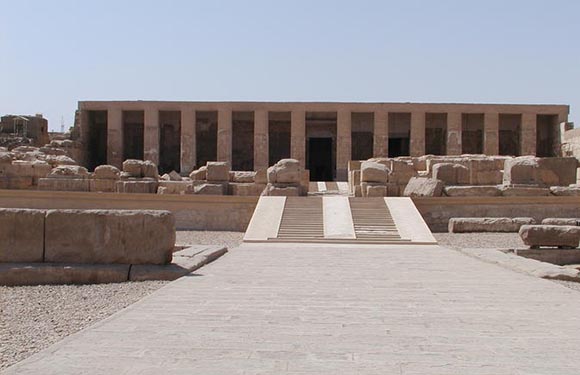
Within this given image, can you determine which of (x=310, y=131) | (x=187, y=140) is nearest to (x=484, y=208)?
(x=187, y=140)

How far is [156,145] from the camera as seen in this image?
96.6 feet

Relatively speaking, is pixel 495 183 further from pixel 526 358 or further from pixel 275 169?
pixel 526 358

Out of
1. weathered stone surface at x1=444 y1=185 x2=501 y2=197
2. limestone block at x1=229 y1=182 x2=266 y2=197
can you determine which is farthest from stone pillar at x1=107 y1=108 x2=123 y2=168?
weathered stone surface at x1=444 y1=185 x2=501 y2=197

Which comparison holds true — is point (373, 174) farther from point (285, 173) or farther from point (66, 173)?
point (66, 173)

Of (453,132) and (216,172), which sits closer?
(216,172)

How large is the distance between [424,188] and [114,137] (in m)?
17.2

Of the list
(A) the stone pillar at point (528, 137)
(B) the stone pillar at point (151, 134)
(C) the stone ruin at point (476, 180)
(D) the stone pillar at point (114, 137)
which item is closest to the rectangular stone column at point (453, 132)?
(A) the stone pillar at point (528, 137)

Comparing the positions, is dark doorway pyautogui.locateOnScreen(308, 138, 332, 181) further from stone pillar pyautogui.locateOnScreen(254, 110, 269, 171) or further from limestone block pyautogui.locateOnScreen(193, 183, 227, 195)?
limestone block pyautogui.locateOnScreen(193, 183, 227, 195)

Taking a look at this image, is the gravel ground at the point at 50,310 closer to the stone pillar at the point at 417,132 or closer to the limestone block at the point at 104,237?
the limestone block at the point at 104,237

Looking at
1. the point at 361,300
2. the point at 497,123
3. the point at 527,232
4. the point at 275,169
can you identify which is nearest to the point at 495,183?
the point at 275,169

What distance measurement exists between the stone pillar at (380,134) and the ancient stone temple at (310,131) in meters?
0.04

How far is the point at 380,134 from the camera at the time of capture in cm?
2873

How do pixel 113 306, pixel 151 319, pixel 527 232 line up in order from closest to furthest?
pixel 151 319, pixel 113 306, pixel 527 232

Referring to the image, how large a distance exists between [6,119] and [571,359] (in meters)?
29.9
